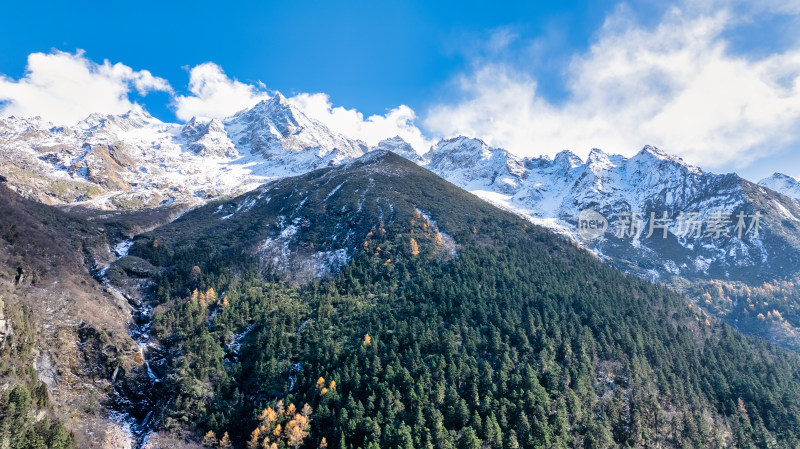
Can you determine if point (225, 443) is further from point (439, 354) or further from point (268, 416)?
point (439, 354)

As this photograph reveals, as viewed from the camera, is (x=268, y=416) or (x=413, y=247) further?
(x=413, y=247)

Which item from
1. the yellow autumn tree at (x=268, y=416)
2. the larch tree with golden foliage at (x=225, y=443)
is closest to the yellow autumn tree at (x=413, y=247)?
the yellow autumn tree at (x=268, y=416)

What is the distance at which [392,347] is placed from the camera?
95.6m

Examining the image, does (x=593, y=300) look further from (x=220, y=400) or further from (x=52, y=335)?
(x=52, y=335)

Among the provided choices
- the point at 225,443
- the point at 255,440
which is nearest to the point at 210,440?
the point at 225,443

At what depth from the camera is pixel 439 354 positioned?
94.9 metres

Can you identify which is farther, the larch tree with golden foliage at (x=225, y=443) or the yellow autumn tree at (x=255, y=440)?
the larch tree with golden foliage at (x=225, y=443)

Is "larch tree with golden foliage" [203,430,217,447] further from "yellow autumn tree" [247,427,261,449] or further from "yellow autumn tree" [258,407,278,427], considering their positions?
"yellow autumn tree" [258,407,278,427]

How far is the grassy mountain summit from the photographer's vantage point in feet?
260

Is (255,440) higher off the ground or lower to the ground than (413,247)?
lower

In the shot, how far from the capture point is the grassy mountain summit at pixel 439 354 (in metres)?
79.2

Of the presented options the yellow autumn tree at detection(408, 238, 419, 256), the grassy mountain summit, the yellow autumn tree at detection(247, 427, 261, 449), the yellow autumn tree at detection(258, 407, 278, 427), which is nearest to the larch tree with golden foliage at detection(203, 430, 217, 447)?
the grassy mountain summit

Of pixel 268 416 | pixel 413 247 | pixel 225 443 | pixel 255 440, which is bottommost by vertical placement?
pixel 225 443

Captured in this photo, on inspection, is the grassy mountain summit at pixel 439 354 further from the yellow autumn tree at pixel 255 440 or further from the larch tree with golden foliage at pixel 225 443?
the larch tree with golden foliage at pixel 225 443
